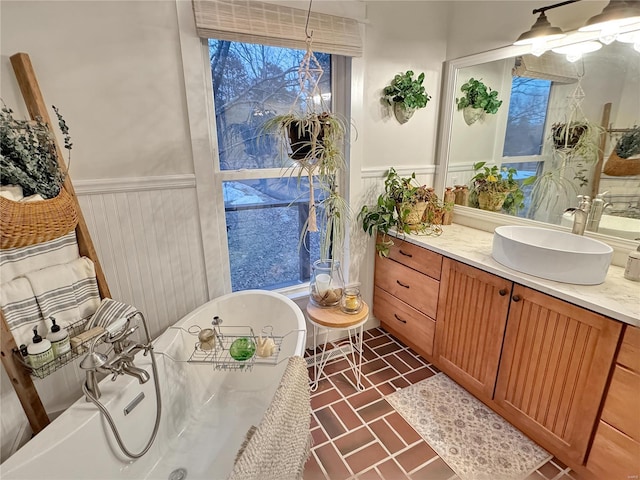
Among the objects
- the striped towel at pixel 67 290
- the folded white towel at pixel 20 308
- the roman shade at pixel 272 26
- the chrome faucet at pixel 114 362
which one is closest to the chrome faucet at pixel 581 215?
the roman shade at pixel 272 26

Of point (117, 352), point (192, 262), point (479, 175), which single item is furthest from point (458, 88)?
point (117, 352)

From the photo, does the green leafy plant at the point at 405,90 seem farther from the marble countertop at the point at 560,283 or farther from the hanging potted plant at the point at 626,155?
the hanging potted plant at the point at 626,155

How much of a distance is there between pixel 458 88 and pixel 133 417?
2773 mm

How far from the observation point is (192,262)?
1904mm

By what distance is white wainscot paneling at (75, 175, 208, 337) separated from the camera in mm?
1626

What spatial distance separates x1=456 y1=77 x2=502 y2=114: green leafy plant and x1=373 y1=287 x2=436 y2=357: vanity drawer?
150 centimetres

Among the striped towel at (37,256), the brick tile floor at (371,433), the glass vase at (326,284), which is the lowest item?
the brick tile floor at (371,433)

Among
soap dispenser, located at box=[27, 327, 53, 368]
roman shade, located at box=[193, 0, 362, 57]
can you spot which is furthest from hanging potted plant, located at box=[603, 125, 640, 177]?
soap dispenser, located at box=[27, 327, 53, 368]

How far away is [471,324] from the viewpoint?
1853mm

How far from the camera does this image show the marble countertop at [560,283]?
125 centimetres

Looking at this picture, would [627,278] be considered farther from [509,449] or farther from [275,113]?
[275,113]

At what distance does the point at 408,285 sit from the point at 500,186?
0.92 m

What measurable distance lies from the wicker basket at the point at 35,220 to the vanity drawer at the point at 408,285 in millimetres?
1903

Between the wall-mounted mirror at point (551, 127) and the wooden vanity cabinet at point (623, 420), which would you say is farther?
the wall-mounted mirror at point (551, 127)
